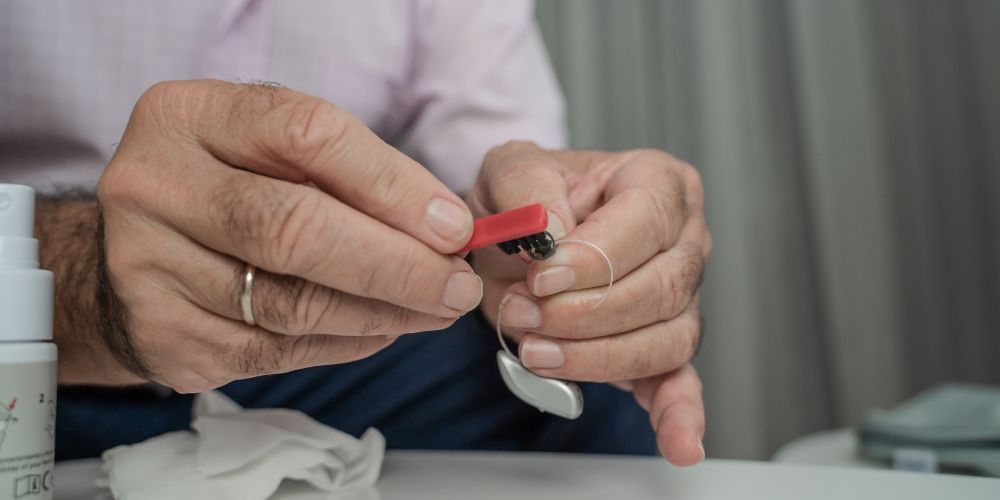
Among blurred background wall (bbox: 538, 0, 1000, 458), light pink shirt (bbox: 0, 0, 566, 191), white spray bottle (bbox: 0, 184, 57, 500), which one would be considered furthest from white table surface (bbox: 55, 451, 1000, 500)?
blurred background wall (bbox: 538, 0, 1000, 458)

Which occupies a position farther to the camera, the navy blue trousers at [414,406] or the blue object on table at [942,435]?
the blue object on table at [942,435]

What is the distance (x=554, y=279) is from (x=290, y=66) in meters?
0.51

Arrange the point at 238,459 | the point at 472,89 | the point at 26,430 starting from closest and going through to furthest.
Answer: the point at 26,430
the point at 238,459
the point at 472,89

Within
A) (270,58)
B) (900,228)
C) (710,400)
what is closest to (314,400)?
(270,58)

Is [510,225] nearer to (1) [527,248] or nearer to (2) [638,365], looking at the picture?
(1) [527,248]

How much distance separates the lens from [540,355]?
0.47 m

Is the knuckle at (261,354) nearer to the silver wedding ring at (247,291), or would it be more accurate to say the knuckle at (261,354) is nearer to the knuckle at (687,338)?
the silver wedding ring at (247,291)

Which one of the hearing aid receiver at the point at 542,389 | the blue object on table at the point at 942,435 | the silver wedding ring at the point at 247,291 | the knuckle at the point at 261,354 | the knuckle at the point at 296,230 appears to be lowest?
the blue object on table at the point at 942,435

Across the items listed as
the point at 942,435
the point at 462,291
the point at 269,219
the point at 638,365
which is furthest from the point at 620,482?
the point at 942,435

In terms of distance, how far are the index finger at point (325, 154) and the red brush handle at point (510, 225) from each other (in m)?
0.01

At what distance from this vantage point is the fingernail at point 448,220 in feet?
1.25

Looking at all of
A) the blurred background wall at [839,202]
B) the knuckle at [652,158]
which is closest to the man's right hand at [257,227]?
the knuckle at [652,158]

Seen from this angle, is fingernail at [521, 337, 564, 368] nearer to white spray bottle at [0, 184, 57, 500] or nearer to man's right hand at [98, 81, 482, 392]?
man's right hand at [98, 81, 482, 392]

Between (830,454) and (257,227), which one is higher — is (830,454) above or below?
below
